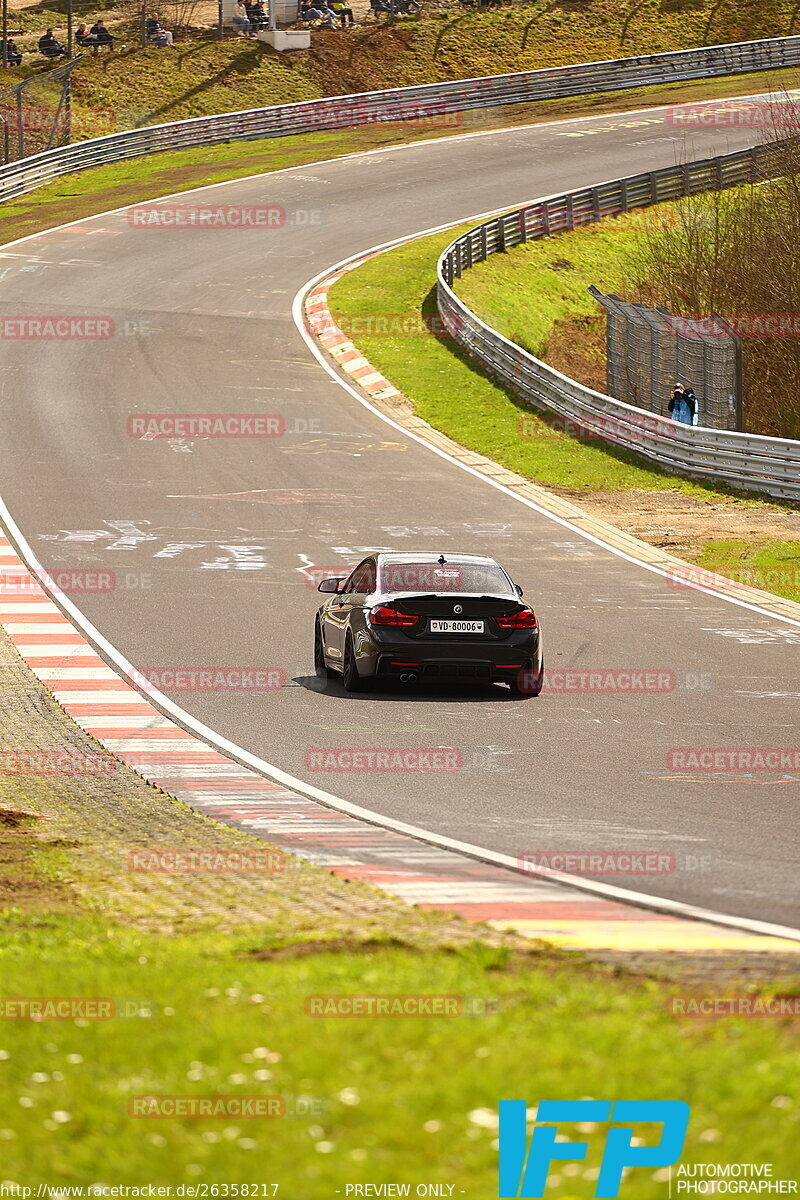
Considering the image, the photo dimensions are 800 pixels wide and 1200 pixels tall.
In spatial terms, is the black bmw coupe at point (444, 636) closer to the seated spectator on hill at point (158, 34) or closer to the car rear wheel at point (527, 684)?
the car rear wheel at point (527, 684)

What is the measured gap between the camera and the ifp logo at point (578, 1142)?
4.23m

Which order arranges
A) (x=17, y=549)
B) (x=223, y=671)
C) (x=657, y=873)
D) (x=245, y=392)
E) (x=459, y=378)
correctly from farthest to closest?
(x=459, y=378)
(x=245, y=392)
(x=17, y=549)
(x=223, y=671)
(x=657, y=873)

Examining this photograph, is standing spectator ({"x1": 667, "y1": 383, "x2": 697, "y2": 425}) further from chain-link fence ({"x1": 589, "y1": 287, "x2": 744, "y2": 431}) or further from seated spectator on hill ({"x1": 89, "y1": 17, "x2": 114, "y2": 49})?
seated spectator on hill ({"x1": 89, "y1": 17, "x2": 114, "y2": 49})

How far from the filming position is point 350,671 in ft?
49.6

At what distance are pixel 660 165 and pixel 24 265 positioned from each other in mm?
26438

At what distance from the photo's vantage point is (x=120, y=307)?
43.1m

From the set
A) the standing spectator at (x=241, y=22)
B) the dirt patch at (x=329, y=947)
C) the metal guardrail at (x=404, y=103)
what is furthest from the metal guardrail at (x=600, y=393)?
the standing spectator at (x=241, y=22)

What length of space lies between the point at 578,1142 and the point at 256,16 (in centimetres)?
7550

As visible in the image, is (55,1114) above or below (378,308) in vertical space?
above

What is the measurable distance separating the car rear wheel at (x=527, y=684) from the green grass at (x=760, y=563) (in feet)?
23.3

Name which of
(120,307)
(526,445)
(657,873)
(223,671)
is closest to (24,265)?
(120,307)

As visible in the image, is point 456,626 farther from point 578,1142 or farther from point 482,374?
point 482,374

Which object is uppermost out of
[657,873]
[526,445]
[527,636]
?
[657,873]

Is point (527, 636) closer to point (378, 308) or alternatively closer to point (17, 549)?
point (17, 549)
